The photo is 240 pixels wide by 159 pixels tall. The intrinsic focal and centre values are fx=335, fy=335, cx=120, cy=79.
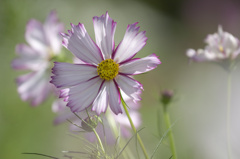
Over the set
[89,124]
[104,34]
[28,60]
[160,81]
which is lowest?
[89,124]

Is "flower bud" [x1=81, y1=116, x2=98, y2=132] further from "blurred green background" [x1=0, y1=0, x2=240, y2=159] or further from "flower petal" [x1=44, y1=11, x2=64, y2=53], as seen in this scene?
"flower petal" [x1=44, y1=11, x2=64, y2=53]

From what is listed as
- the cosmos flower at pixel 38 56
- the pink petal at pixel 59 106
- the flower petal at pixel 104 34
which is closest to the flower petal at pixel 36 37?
the cosmos flower at pixel 38 56

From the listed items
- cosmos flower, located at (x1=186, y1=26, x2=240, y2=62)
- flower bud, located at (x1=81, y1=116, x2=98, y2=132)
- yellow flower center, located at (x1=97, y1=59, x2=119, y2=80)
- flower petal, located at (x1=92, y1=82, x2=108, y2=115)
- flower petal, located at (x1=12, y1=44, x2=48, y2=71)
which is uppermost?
flower petal, located at (x1=12, y1=44, x2=48, y2=71)

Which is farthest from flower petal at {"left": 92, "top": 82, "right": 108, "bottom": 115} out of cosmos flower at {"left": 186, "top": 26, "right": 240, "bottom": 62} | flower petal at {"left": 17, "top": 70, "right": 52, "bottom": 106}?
flower petal at {"left": 17, "top": 70, "right": 52, "bottom": 106}

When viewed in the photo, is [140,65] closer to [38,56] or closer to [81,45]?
[81,45]

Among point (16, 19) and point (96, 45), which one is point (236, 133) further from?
point (16, 19)

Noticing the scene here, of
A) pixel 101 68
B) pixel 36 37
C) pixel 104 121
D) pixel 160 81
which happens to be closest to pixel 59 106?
pixel 104 121

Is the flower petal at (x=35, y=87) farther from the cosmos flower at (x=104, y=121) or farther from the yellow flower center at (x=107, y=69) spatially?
the yellow flower center at (x=107, y=69)
